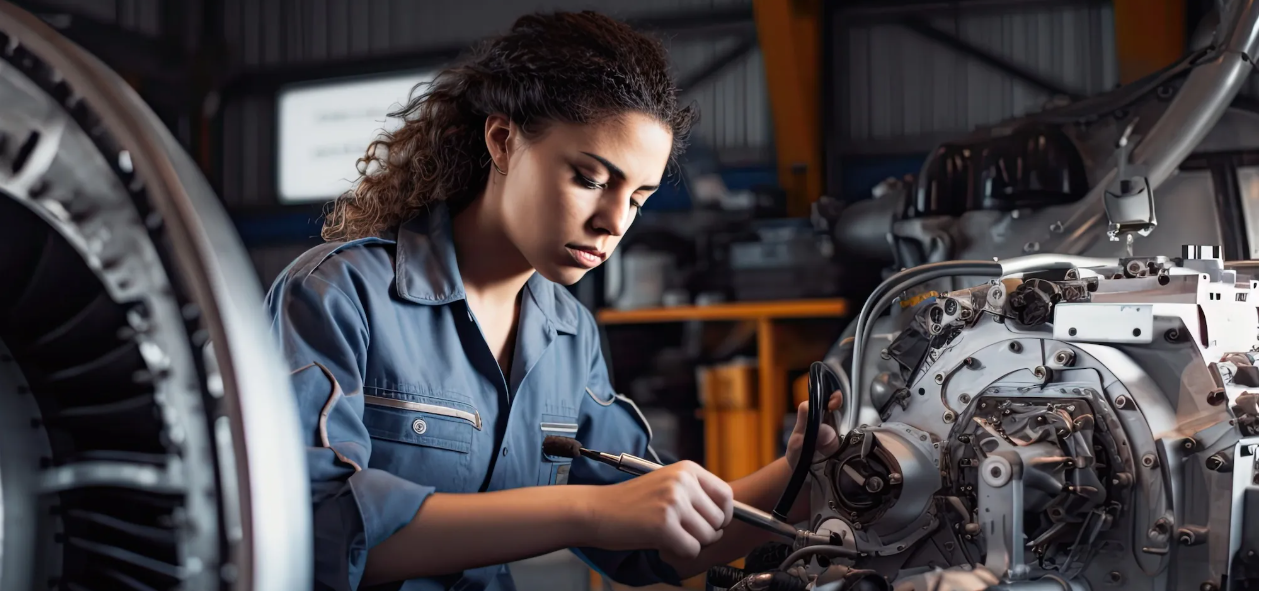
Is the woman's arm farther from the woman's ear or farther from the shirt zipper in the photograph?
the woman's ear

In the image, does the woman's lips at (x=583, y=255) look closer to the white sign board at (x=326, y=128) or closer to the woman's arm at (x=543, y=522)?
the woman's arm at (x=543, y=522)

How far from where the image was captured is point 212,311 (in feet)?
1.56

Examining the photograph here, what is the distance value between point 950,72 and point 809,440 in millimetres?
2582

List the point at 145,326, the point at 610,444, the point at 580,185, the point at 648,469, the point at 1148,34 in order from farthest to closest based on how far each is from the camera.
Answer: the point at 1148,34 → the point at 610,444 → the point at 580,185 → the point at 648,469 → the point at 145,326

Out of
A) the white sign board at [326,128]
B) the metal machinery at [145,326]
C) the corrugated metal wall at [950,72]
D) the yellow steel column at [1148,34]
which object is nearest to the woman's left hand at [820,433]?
the metal machinery at [145,326]

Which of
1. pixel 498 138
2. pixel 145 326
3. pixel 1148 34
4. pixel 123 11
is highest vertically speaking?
pixel 123 11

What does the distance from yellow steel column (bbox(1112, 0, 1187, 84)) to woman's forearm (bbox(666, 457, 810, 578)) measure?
1.96m

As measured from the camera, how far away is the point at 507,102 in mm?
1182

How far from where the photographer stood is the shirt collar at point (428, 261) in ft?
3.87

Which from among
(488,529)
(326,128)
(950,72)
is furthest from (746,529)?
(326,128)

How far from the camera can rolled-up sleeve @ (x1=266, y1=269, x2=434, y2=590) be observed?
0.92 m

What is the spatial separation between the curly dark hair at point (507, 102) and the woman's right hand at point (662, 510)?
0.42 meters

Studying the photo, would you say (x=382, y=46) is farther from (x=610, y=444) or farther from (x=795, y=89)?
(x=610, y=444)

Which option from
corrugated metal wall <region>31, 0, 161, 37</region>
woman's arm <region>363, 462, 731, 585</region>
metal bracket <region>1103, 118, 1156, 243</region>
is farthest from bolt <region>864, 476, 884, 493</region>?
corrugated metal wall <region>31, 0, 161, 37</region>
